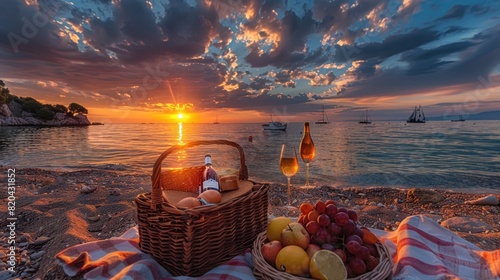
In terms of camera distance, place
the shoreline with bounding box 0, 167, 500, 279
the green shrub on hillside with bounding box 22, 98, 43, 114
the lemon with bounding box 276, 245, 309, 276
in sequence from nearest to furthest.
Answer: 1. the lemon with bounding box 276, 245, 309, 276
2. the shoreline with bounding box 0, 167, 500, 279
3. the green shrub on hillside with bounding box 22, 98, 43, 114

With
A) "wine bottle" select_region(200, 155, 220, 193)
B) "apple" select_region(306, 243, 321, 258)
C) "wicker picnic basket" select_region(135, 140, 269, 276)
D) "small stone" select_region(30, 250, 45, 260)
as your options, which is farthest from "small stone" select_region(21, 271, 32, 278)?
"apple" select_region(306, 243, 321, 258)

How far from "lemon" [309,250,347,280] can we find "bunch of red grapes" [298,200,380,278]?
0.50 ft

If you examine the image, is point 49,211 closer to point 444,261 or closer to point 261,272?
point 261,272

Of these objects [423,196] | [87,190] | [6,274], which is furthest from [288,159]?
[87,190]

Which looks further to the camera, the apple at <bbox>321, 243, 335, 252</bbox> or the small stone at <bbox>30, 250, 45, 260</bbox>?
the small stone at <bbox>30, 250, 45, 260</bbox>

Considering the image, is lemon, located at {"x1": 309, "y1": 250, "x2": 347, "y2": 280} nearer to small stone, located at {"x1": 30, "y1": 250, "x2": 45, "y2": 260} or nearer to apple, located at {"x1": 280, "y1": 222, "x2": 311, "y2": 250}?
apple, located at {"x1": 280, "y1": 222, "x2": 311, "y2": 250}

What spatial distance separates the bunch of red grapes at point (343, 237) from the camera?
1777 mm

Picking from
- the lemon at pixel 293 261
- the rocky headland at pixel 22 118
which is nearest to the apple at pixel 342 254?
the lemon at pixel 293 261

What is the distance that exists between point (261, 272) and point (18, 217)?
16.7 ft

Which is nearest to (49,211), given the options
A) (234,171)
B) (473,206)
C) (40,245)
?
(40,245)

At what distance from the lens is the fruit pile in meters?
1.64

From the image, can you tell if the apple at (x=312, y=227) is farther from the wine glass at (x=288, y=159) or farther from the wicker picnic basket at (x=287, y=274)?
the wine glass at (x=288, y=159)

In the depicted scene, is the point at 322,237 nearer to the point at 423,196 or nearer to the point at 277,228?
the point at 277,228

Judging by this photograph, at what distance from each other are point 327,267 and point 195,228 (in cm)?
97
